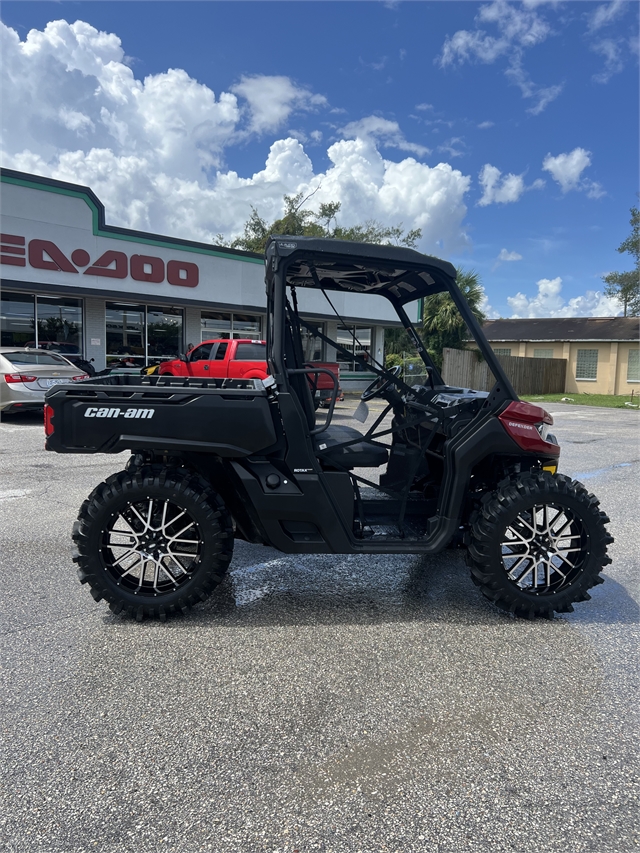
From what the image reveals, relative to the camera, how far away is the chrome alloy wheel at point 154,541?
3.59m

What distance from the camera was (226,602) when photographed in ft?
12.9

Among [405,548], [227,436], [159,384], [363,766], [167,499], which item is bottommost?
[363,766]

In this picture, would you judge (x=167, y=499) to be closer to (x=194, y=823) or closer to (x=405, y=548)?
(x=405, y=548)

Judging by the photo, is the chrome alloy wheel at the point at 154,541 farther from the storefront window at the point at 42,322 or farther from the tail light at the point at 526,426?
the storefront window at the point at 42,322

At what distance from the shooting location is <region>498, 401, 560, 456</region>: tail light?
3748 millimetres

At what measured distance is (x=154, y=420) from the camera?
11.6 ft

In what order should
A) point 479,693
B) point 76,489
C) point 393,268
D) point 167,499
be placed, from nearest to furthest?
point 479,693 < point 167,499 < point 393,268 < point 76,489

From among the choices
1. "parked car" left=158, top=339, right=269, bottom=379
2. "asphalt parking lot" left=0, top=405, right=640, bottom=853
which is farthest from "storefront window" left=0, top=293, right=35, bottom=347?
"asphalt parking lot" left=0, top=405, right=640, bottom=853

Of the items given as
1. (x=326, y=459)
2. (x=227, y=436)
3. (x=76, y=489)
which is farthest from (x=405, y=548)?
(x=76, y=489)

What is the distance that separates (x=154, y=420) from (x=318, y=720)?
1.85m

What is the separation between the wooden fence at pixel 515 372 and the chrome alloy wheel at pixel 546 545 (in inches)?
733

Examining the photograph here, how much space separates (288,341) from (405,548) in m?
1.56

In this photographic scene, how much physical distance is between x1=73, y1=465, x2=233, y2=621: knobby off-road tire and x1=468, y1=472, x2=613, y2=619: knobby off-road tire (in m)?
1.57

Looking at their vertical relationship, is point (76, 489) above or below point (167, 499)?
below
